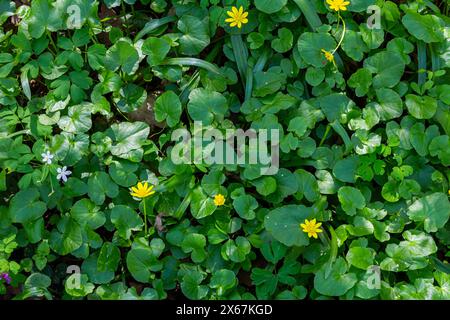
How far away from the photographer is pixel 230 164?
2246 millimetres

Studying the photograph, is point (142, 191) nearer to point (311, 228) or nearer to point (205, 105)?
point (205, 105)

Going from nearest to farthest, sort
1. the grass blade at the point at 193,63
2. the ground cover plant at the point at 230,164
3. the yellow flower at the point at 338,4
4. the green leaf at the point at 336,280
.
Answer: the green leaf at the point at 336,280
the ground cover plant at the point at 230,164
the yellow flower at the point at 338,4
the grass blade at the point at 193,63

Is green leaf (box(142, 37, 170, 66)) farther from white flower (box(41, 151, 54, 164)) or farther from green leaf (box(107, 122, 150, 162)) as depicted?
white flower (box(41, 151, 54, 164))

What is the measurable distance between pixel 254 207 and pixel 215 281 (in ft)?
0.96

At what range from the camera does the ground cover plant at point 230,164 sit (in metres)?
2.19

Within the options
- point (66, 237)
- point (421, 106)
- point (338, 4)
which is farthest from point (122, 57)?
point (421, 106)

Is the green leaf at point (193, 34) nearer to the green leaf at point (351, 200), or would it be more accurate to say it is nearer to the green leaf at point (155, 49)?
the green leaf at point (155, 49)

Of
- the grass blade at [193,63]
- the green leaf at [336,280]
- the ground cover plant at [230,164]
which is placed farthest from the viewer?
the grass blade at [193,63]

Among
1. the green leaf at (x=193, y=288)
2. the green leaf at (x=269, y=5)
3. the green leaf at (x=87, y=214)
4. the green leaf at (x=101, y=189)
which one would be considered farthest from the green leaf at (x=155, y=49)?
the green leaf at (x=193, y=288)

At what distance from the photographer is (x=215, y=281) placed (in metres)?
2.16

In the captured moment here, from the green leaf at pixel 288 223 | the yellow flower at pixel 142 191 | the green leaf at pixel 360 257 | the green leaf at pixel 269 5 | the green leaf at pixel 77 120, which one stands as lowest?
the green leaf at pixel 360 257
